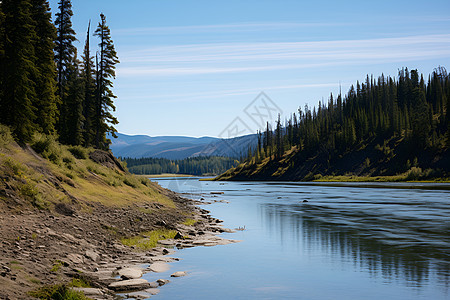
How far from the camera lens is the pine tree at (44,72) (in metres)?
40.2

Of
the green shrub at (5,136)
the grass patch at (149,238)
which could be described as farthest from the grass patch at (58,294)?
the green shrub at (5,136)

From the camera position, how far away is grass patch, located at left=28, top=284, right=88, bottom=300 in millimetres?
12172

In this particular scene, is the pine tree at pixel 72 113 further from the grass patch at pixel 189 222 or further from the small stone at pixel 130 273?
the small stone at pixel 130 273

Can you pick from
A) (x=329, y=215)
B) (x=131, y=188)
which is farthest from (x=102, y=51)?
(x=329, y=215)

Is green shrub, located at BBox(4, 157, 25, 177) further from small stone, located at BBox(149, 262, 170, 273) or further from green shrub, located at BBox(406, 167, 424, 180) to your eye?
green shrub, located at BBox(406, 167, 424, 180)

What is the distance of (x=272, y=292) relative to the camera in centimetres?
1535

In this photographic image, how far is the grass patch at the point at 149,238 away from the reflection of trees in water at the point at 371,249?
776 cm

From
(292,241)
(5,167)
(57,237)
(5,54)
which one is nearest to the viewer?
(57,237)

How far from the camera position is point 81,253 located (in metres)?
17.8

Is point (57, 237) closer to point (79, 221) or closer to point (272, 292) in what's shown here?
point (79, 221)

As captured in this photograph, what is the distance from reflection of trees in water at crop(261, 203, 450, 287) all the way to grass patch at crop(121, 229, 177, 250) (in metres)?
7.76

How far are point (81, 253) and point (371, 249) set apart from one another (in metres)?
15.9

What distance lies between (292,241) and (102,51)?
45028 millimetres

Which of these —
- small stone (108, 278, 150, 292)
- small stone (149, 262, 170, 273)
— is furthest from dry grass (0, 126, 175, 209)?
small stone (108, 278, 150, 292)
